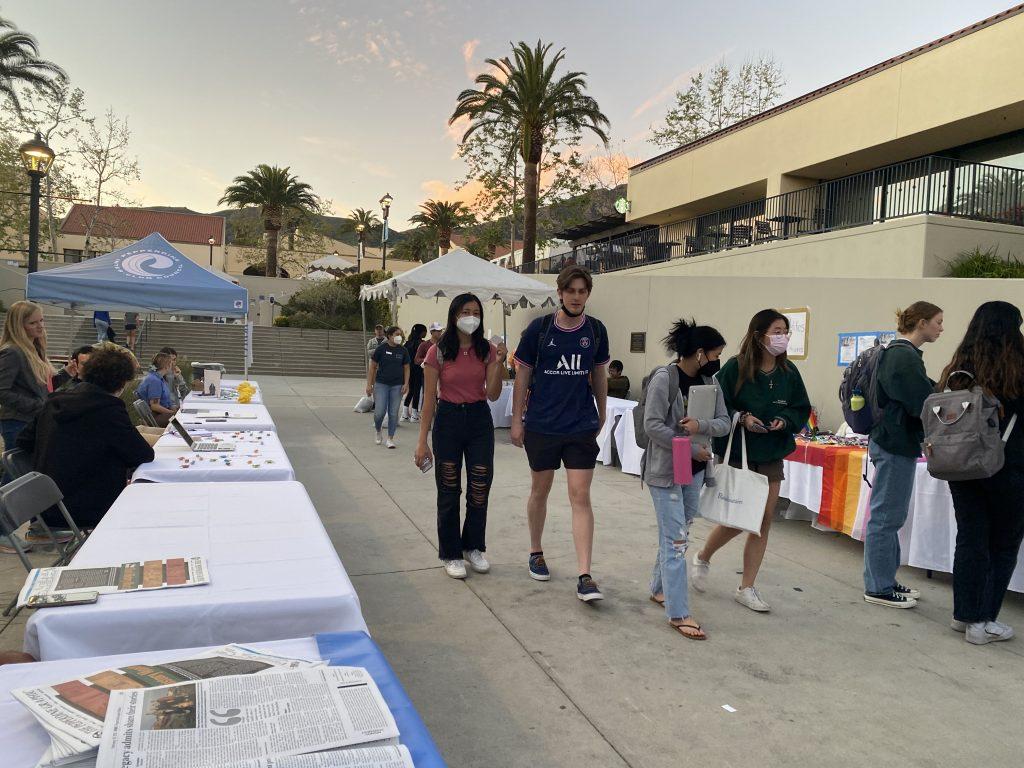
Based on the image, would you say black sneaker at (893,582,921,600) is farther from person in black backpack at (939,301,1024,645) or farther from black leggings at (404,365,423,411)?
black leggings at (404,365,423,411)

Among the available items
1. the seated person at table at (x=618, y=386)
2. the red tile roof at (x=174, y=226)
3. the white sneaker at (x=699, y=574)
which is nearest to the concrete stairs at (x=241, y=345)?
the seated person at table at (x=618, y=386)

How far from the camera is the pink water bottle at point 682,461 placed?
12.8 ft

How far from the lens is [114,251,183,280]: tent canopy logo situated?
32.6 feet

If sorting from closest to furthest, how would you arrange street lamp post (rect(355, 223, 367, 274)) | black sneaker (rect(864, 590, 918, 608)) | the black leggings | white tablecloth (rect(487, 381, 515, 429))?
1. black sneaker (rect(864, 590, 918, 608))
2. white tablecloth (rect(487, 381, 515, 429))
3. the black leggings
4. street lamp post (rect(355, 223, 367, 274))

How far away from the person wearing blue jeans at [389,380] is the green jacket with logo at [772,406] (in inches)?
275

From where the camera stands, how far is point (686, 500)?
4266mm

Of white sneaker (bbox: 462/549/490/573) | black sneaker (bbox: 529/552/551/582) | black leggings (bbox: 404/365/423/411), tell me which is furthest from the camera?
black leggings (bbox: 404/365/423/411)

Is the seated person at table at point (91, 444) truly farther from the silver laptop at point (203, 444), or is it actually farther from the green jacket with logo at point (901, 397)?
the green jacket with logo at point (901, 397)

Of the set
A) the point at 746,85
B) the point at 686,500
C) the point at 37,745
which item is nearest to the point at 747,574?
the point at 686,500

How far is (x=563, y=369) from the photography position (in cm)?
441

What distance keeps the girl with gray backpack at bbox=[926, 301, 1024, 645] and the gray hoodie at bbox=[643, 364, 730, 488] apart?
1366mm

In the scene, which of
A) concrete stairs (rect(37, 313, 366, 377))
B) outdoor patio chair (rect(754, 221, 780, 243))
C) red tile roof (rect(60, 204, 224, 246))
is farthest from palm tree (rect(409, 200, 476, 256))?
outdoor patio chair (rect(754, 221, 780, 243))

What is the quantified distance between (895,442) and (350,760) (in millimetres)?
4040

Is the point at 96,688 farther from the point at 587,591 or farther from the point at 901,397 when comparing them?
the point at 901,397
